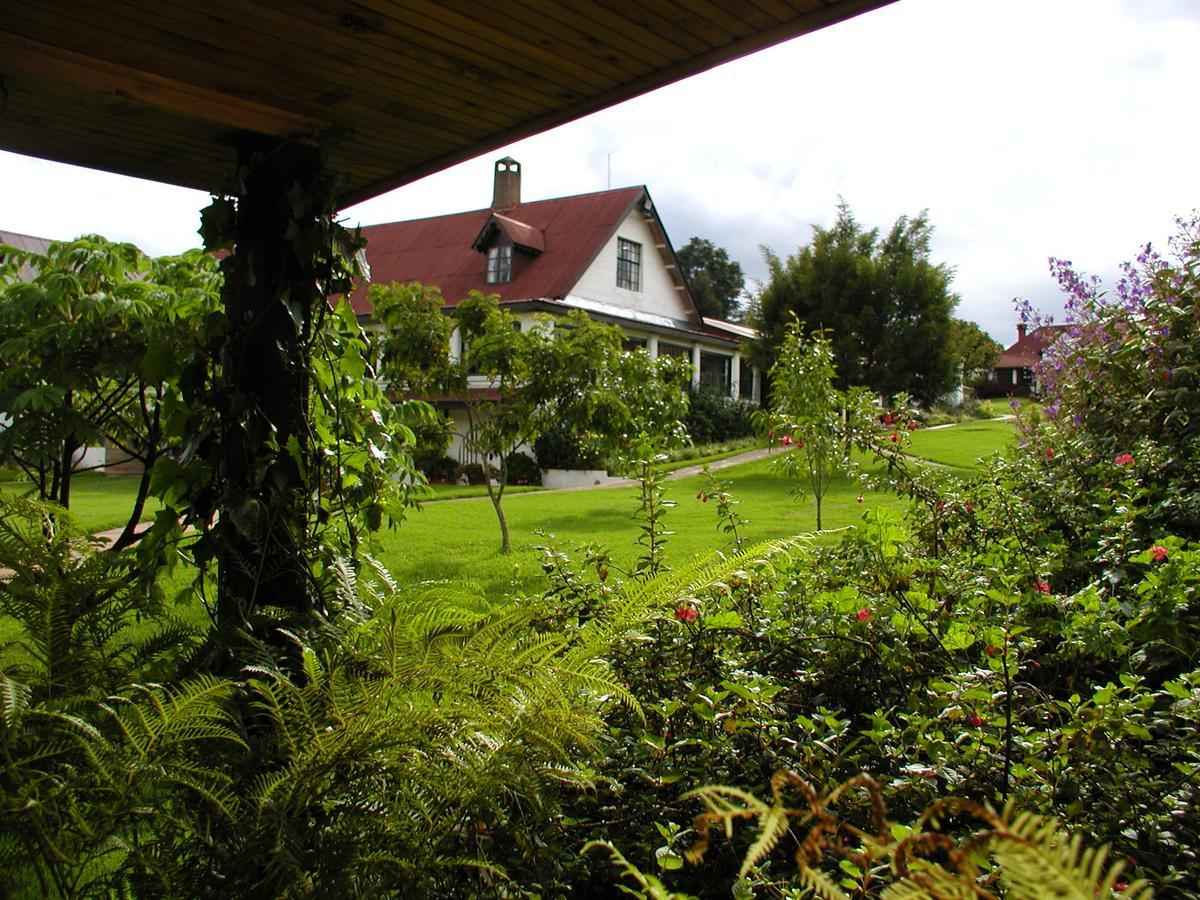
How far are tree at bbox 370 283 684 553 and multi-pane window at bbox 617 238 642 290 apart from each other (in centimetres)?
1543

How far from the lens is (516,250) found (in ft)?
80.8

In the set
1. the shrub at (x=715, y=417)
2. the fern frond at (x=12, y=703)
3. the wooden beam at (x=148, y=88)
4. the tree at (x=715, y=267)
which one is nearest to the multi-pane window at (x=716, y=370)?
the shrub at (x=715, y=417)

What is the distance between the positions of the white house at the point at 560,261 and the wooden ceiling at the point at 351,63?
747 inches

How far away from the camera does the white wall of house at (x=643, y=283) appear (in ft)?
80.7

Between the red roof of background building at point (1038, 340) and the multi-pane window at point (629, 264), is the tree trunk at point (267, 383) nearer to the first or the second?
the red roof of background building at point (1038, 340)

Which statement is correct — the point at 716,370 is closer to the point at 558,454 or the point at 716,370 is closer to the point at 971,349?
the point at 558,454

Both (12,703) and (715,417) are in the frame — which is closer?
(12,703)

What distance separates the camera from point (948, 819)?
1.75m

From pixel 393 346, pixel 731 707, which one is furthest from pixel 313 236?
pixel 393 346

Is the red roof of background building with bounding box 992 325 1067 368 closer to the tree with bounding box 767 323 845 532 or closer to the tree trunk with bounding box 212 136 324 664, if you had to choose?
the tree with bounding box 767 323 845 532

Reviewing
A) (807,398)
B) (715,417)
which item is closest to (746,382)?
(715,417)

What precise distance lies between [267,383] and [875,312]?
26.1 metres

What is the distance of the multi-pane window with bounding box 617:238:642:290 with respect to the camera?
25625 mm

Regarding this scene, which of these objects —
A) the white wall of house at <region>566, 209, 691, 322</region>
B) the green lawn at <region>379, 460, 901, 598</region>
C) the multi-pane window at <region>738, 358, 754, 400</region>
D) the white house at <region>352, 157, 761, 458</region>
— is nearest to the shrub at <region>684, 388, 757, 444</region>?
the white house at <region>352, 157, 761, 458</region>
